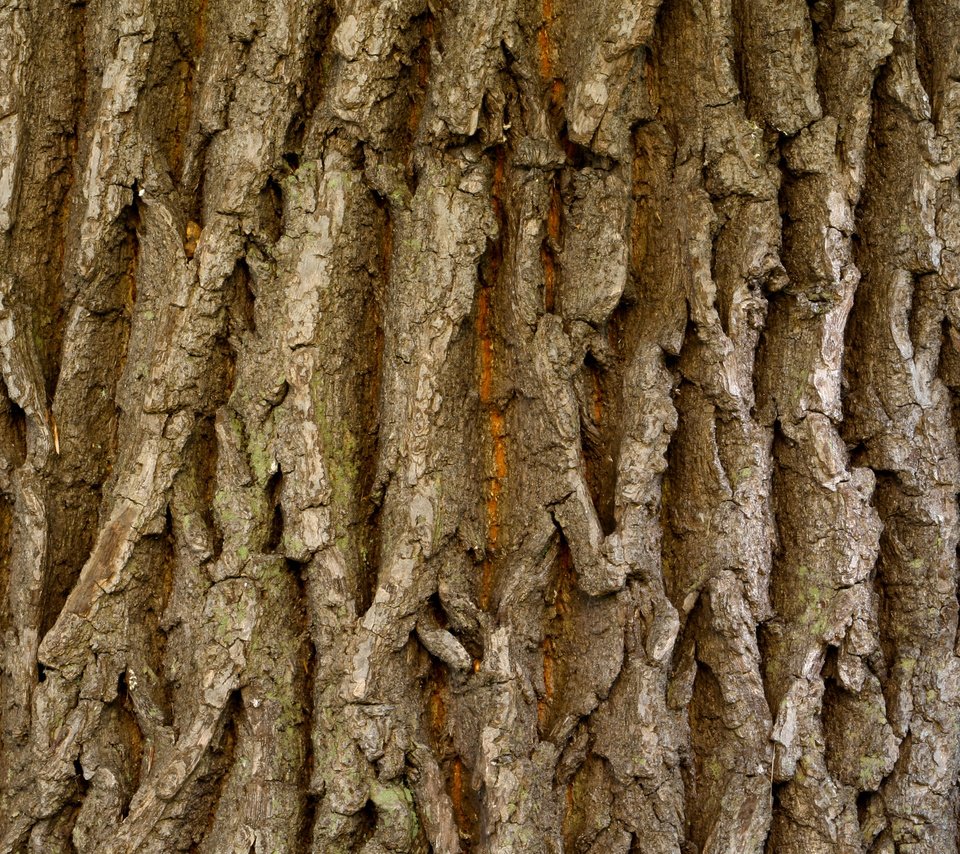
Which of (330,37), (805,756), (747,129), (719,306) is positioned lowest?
(805,756)

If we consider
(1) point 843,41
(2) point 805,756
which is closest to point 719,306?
(1) point 843,41

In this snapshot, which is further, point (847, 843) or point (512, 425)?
point (512, 425)

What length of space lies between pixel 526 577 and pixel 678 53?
3.45ft

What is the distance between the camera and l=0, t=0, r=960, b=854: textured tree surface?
68.4 inches

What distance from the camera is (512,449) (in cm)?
184

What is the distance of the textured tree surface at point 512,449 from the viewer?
Result: 174 cm

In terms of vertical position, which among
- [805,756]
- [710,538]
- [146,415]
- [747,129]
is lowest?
[805,756]

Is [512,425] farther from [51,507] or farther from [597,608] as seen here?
[51,507]

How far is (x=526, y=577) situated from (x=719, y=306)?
2.06 ft

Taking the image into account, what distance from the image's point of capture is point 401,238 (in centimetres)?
181

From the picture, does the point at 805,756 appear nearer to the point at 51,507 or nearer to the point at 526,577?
the point at 526,577

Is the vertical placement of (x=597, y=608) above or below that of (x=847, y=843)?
above

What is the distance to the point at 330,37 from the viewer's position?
6.20 ft

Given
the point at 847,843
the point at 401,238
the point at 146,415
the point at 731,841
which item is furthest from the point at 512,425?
the point at 847,843
